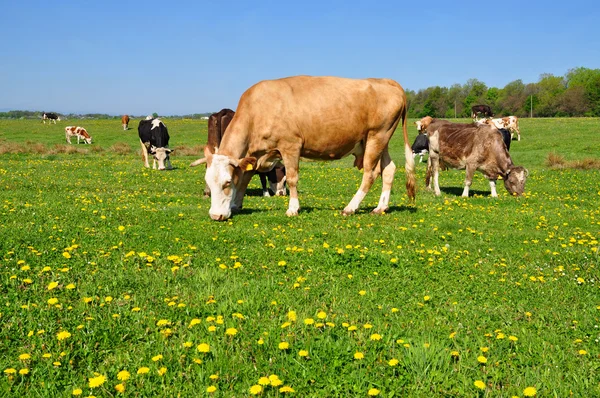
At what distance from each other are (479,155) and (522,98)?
12205 cm

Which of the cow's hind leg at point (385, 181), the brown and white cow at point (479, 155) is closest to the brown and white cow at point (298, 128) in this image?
the cow's hind leg at point (385, 181)

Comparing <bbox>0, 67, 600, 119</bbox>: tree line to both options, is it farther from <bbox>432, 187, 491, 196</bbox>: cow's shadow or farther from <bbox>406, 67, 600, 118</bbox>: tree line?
<bbox>432, 187, 491, 196</bbox>: cow's shadow

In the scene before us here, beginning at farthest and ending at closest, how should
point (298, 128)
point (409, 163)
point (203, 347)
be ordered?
point (409, 163) < point (298, 128) < point (203, 347)

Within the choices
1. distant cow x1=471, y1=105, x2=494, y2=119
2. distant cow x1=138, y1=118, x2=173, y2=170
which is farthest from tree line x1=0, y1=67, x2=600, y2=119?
distant cow x1=138, y1=118, x2=173, y2=170

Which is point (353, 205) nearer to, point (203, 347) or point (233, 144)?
point (233, 144)

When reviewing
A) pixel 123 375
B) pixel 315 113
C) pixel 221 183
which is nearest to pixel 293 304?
pixel 123 375

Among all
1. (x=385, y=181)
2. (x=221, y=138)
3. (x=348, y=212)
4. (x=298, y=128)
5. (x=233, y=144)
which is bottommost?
(x=348, y=212)

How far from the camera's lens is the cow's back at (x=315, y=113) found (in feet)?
38.9

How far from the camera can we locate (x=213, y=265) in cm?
751

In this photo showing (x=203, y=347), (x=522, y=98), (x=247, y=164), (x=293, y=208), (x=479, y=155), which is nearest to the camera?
(x=203, y=347)

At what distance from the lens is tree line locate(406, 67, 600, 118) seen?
10875cm

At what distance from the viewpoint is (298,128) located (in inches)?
467

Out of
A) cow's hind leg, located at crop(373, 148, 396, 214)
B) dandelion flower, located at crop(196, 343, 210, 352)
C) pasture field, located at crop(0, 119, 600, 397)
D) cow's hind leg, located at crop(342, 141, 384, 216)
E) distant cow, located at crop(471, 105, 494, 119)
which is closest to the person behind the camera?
pasture field, located at crop(0, 119, 600, 397)

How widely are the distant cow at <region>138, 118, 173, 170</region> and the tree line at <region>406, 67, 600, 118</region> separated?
338 feet
